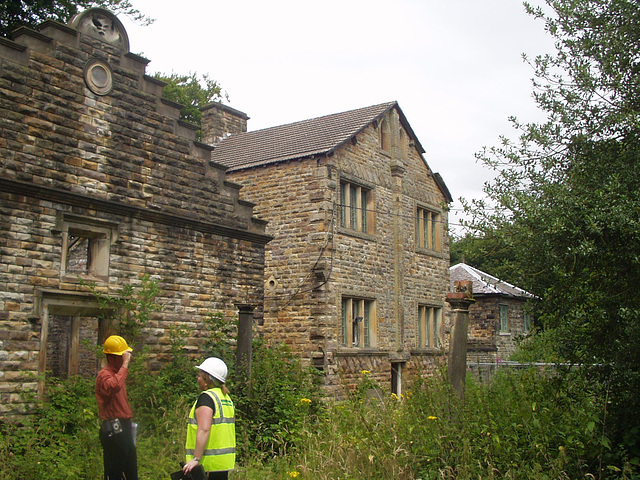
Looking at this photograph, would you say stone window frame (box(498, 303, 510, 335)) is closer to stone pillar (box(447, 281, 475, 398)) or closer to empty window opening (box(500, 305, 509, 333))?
empty window opening (box(500, 305, 509, 333))

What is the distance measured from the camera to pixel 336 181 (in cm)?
1722

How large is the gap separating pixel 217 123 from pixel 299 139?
5383 mm

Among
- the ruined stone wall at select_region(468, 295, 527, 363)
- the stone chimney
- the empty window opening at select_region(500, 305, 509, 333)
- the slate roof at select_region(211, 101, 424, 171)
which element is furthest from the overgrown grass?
the empty window opening at select_region(500, 305, 509, 333)

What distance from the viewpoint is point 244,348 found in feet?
36.9

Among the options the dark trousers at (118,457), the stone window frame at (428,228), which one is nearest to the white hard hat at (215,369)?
the dark trousers at (118,457)

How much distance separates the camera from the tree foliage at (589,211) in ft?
23.9

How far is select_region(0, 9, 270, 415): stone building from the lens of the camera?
9938mm

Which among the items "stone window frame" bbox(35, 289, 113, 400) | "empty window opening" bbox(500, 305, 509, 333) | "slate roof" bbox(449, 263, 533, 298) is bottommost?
"stone window frame" bbox(35, 289, 113, 400)

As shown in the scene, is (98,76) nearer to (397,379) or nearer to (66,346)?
(66,346)

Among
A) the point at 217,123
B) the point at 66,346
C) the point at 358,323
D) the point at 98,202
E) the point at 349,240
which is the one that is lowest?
the point at 66,346

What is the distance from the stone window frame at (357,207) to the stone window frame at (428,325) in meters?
3.61

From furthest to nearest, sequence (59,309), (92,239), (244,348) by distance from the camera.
→ (92,239)
(244,348)
(59,309)

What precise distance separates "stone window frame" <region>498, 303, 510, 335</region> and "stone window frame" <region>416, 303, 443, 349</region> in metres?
8.61

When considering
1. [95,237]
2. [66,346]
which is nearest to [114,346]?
[95,237]
